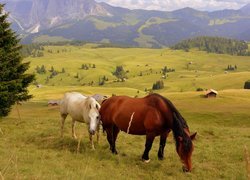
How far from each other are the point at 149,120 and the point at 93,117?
2.83 meters

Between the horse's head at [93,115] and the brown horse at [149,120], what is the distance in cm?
29

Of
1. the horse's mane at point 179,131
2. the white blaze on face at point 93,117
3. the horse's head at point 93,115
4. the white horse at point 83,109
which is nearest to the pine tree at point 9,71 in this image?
the white horse at point 83,109

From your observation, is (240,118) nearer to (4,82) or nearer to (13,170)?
(4,82)

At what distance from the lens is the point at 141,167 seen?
12.8 meters

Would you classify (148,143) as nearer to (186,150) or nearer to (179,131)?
(179,131)

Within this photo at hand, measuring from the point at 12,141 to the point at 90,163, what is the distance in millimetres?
7430

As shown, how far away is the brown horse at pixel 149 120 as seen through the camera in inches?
473

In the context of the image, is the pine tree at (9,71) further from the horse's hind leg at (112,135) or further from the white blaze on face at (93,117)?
the horse's hind leg at (112,135)

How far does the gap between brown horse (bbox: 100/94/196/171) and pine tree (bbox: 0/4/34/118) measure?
17.9 meters

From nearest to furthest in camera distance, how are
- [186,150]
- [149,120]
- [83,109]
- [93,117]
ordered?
[186,150] → [149,120] → [93,117] → [83,109]

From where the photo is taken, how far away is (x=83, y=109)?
616 inches

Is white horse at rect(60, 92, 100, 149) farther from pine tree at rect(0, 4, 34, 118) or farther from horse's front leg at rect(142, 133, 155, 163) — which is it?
pine tree at rect(0, 4, 34, 118)

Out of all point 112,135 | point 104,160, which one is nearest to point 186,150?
point 104,160

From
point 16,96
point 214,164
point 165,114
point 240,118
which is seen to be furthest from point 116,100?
point 240,118
